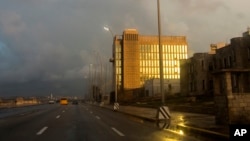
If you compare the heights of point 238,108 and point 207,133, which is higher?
point 238,108

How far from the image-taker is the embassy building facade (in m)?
155

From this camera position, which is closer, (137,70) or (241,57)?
(241,57)

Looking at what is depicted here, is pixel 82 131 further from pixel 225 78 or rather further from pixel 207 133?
pixel 225 78

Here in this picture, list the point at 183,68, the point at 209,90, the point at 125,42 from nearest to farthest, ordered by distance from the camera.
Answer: the point at 209,90, the point at 183,68, the point at 125,42

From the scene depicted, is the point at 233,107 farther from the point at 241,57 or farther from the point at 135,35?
the point at 135,35

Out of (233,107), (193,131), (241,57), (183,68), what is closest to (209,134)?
(193,131)

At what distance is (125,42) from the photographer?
512ft

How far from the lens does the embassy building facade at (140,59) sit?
155m

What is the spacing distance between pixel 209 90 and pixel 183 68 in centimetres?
1493

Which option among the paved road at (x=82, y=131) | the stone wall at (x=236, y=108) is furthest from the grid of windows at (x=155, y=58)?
the stone wall at (x=236, y=108)

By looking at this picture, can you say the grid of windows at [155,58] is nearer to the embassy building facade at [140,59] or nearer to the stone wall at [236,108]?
the embassy building facade at [140,59]

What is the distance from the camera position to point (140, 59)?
6314 inches

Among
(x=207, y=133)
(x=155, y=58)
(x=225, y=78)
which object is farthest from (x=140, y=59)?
(x=207, y=133)

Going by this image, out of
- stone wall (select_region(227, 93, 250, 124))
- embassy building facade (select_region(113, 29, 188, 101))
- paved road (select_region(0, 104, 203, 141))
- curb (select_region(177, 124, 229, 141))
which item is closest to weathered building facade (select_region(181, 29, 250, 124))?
stone wall (select_region(227, 93, 250, 124))
